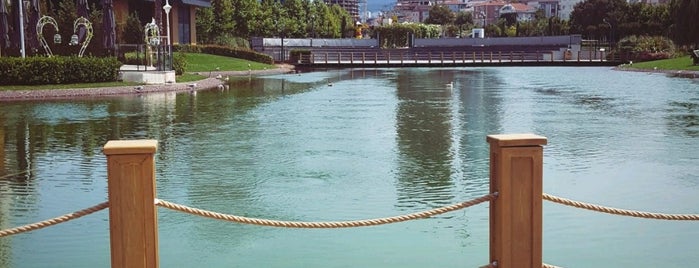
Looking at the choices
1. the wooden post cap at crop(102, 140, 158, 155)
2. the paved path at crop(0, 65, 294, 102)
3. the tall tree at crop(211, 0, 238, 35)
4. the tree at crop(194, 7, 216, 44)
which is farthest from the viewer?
the tall tree at crop(211, 0, 238, 35)

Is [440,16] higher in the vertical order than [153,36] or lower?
higher

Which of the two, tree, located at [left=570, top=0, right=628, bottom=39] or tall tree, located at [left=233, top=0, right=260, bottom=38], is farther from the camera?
tree, located at [left=570, top=0, right=628, bottom=39]

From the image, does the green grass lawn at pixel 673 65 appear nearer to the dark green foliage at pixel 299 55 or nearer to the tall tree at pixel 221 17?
the dark green foliage at pixel 299 55

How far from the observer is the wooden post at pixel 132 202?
4.61m

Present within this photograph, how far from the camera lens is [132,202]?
4695mm

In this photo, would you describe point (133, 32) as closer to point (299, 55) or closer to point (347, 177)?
point (299, 55)

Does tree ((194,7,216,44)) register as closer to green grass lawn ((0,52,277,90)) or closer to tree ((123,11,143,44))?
green grass lawn ((0,52,277,90))

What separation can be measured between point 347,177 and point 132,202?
812 centimetres

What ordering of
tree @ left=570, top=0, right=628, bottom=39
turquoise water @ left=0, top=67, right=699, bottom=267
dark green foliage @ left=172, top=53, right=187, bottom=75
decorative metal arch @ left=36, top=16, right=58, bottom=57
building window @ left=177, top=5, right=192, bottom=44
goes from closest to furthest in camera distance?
turquoise water @ left=0, top=67, right=699, bottom=267, decorative metal arch @ left=36, top=16, right=58, bottom=57, dark green foliage @ left=172, top=53, right=187, bottom=75, building window @ left=177, top=5, right=192, bottom=44, tree @ left=570, top=0, right=628, bottom=39

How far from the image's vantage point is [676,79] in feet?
137

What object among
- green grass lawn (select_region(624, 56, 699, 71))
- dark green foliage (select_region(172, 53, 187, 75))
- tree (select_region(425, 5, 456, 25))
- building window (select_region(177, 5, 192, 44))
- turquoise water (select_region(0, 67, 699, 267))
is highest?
tree (select_region(425, 5, 456, 25))

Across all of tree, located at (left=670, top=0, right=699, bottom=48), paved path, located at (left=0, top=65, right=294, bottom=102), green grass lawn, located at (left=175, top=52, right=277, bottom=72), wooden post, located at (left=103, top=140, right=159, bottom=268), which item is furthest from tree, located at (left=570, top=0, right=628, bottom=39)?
wooden post, located at (left=103, top=140, right=159, bottom=268)

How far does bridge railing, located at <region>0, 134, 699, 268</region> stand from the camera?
4645mm

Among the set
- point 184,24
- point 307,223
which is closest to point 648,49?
point 184,24
